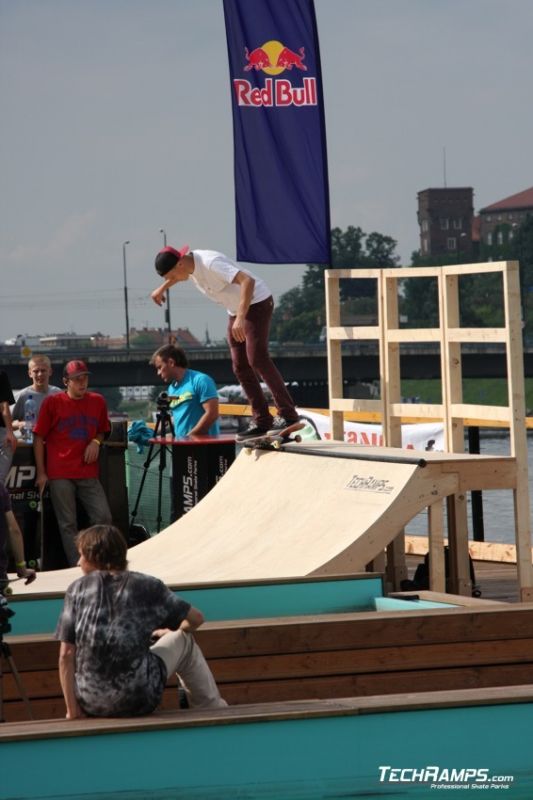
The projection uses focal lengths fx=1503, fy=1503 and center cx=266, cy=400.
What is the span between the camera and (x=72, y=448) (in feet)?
38.1

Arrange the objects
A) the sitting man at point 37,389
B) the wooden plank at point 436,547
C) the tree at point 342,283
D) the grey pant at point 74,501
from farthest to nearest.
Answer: the tree at point 342,283 → the sitting man at point 37,389 → the grey pant at point 74,501 → the wooden plank at point 436,547

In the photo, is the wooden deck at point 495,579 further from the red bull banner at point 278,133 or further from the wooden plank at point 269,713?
the wooden plank at point 269,713

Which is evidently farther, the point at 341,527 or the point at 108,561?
the point at 341,527

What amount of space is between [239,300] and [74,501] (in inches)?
86.8

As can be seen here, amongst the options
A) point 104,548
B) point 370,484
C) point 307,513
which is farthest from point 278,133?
point 104,548

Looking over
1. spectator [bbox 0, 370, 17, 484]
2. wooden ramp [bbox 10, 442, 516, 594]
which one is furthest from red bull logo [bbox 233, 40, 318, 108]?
spectator [bbox 0, 370, 17, 484]

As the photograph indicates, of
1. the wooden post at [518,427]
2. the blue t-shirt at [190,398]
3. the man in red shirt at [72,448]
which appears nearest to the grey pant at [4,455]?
the man in red shirt at [72,448]

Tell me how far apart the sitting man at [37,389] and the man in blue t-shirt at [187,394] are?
2.90 ft

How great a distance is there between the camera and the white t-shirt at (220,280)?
1081 cm

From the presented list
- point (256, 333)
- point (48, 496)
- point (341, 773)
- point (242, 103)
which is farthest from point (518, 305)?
point (341, 773)

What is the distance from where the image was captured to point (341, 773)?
5.75 meters

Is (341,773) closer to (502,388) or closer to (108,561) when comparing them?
(108,561)

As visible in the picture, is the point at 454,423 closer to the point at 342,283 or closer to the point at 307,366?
the point at 307,366

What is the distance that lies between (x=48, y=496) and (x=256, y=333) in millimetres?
2527
